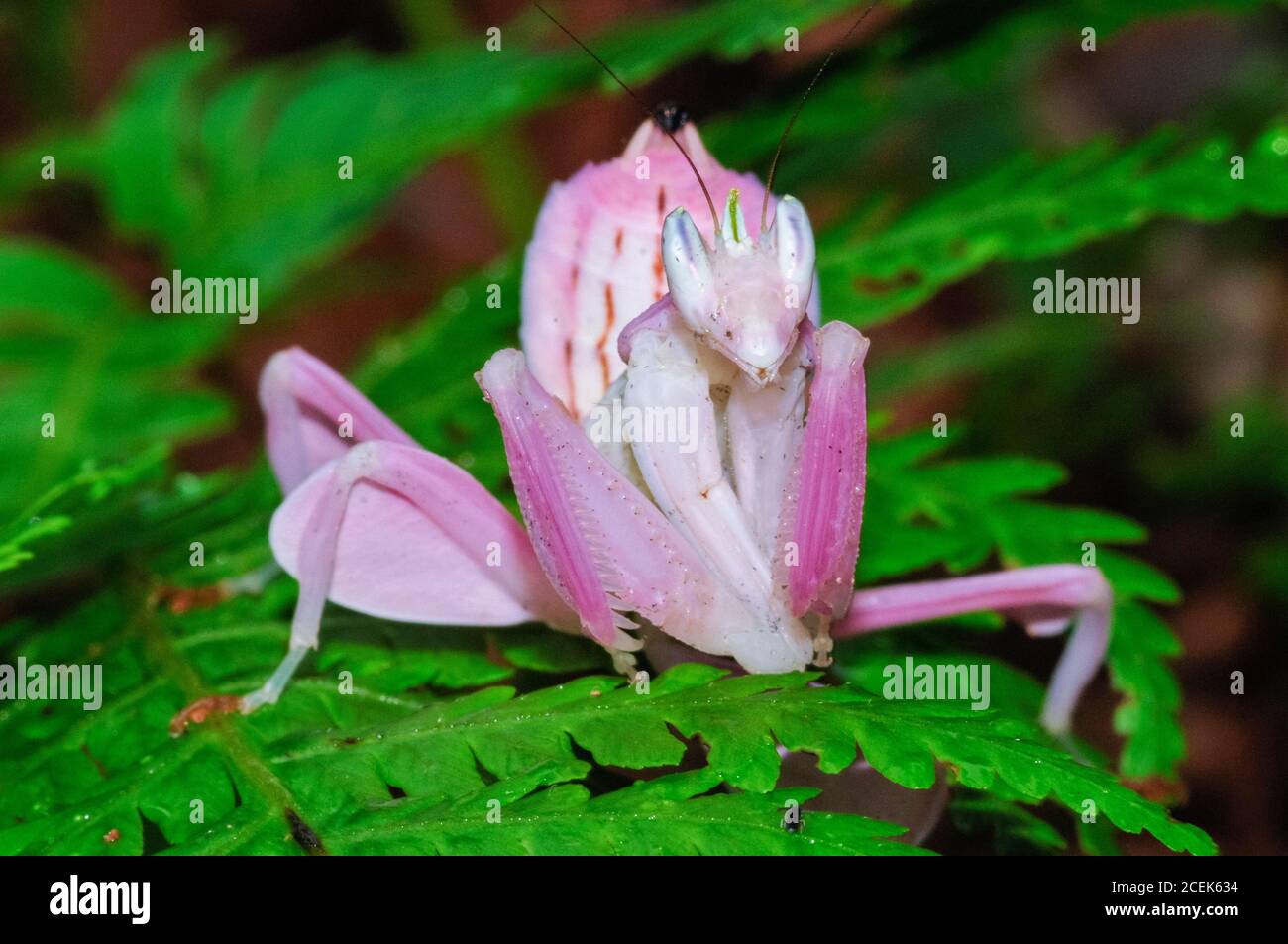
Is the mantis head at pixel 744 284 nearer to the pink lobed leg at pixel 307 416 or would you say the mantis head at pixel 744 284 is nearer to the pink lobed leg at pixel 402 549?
the pink lobed leg at pixel 402 549

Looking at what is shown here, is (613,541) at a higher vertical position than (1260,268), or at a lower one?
lower

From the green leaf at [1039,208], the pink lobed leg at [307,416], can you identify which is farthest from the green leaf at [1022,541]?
the pink lobed leg at [307,416]

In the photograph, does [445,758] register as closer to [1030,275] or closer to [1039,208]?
[1039,208]

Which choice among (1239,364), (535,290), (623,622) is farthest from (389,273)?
(1239,364)

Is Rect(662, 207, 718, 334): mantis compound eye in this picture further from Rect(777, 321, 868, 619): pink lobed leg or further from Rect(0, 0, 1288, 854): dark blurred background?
Rect(0, 0, 1288, 854): dark blurred background

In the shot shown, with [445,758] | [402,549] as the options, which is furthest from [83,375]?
[445,758]

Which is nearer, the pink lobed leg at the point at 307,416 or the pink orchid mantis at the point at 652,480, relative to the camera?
the pink orchid mantis at the point at 652,480
